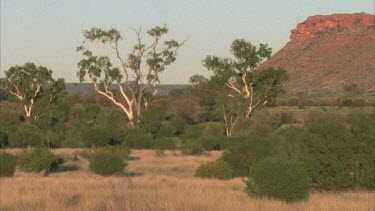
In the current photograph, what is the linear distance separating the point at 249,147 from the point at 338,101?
55.4 m

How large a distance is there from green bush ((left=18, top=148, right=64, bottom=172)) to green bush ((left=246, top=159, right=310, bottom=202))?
52.0 ft

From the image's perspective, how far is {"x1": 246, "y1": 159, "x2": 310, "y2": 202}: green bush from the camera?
14039mm

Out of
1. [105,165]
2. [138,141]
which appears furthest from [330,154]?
[138,141]

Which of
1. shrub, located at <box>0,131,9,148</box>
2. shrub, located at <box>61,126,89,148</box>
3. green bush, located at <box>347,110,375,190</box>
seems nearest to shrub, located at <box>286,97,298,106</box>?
shrub, located at <box>61,126,89,148</box>

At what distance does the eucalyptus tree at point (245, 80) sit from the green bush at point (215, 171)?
32574mm

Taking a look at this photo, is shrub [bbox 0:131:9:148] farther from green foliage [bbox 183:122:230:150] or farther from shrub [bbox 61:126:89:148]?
green foliage [bbox 183:122:230:150]

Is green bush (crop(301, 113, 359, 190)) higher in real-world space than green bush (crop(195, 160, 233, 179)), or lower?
higher

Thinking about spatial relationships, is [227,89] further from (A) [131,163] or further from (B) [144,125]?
A: (A) [131,163]

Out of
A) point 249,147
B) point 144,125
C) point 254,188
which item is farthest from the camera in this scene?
point 144,125

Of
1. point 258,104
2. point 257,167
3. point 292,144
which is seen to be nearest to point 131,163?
point 292,144

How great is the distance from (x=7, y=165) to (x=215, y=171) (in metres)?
8.70

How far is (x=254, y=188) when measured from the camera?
1448 cm

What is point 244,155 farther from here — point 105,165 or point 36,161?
point 36,161

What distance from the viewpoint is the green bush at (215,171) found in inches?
995
